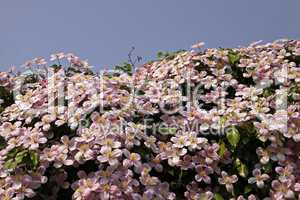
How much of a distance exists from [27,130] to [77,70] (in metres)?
0.95

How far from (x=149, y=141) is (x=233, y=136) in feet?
1.06

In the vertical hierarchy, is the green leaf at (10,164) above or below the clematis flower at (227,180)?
above

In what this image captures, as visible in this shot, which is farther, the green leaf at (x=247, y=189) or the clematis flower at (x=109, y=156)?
the green leaf at (x=247, y=189)

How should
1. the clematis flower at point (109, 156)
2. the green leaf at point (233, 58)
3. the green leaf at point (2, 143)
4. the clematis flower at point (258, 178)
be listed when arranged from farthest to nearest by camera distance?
the green leaf at point (233, 58), the green leaf at point (2, 143), the clematis flower at point (258, 178), the clematis flower at point (109, 156)

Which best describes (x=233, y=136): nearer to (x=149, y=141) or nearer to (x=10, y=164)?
(x=149, y=141)

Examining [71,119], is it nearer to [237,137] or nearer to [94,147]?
[94,147]

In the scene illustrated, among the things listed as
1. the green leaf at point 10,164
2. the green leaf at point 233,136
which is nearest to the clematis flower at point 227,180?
the green leaf at point 233,136

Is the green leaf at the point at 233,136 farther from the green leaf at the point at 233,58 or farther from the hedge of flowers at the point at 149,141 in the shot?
the green leaf at the point at 233,58

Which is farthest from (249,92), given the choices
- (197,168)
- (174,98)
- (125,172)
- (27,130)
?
(27,130)

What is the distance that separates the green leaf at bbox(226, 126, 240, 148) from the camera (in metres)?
2.22

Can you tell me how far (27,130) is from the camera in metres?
2.25

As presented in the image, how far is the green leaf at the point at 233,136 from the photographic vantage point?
2225mm

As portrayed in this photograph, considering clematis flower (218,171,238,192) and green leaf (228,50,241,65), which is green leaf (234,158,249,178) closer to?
clematis flower (218,171,238,192)

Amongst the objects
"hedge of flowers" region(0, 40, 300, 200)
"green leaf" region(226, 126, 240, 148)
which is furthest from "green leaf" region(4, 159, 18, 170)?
"green leaf" region(226, 126, 240, 148)
